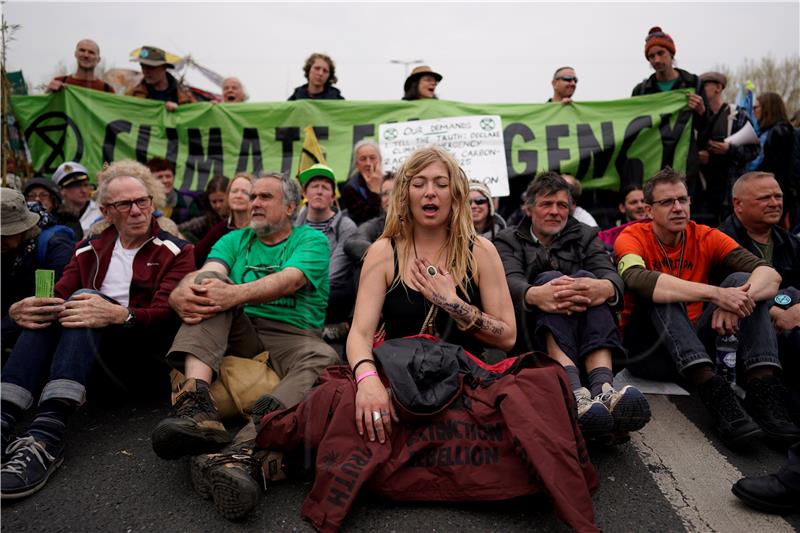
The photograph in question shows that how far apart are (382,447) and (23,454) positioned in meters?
1.71

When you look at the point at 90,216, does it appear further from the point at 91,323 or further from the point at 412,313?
the point at 412,313

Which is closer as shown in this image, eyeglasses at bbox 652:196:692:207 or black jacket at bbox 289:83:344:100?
eyeglasses at bbox 652:196:692:207

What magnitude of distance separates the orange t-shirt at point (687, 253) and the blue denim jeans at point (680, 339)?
195 mm

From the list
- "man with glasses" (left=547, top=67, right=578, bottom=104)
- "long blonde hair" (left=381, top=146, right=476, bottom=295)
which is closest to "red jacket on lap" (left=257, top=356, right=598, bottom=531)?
"long blonde hair" (left=381, top=146, right=476, bottom=295)

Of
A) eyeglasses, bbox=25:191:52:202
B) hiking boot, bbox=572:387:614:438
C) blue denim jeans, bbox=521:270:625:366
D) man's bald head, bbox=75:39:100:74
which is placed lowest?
hiking boot, bbox=572:387:614:438

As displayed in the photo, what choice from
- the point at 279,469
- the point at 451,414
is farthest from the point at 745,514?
the point at 279,469

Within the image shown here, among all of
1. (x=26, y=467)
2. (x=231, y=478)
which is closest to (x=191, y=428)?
(x=231, y=478)

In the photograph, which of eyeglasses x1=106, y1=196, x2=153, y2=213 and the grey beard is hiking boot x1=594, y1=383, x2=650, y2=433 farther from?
eyeglasses x1=106, y1=196, x2=153, y2=213

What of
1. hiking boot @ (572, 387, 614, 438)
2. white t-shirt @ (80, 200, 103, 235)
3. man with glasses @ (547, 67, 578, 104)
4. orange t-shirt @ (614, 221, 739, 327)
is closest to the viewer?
hiking boot @ (572, 387, 614, 438)

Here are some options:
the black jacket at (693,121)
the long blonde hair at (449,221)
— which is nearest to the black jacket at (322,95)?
the black jacket at (693,121)

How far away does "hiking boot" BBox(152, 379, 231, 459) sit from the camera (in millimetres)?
2473

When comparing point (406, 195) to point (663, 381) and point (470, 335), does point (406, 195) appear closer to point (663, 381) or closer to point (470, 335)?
point (470, 335)

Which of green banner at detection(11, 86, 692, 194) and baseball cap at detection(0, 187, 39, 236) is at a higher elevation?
green banner at detection(11, 86, 692, 194)

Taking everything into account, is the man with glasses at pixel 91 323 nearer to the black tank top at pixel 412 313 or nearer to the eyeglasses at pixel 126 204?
the eyeglasses at pixel 126 204
